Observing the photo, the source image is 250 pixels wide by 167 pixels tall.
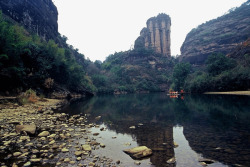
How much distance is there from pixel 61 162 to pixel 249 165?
16.7 feet

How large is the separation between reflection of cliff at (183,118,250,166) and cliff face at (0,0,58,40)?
62467mm

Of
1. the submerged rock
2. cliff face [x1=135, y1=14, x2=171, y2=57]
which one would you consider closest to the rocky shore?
the submerged rock

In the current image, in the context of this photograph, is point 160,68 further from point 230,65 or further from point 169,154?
point 169,154

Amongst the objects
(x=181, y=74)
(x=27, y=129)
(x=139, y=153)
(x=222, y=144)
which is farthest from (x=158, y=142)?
(x=181, y=74)

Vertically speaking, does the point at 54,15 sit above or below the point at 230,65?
above

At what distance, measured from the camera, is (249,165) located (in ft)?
13.5

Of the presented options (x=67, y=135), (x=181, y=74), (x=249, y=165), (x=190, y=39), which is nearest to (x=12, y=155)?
(x=67, y=135)

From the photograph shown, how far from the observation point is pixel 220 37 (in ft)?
338

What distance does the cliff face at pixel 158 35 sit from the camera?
5340 inches

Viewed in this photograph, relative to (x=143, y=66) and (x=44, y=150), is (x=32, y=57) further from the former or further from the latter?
(x=143, y=66)

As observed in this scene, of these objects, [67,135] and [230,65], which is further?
[230,65]

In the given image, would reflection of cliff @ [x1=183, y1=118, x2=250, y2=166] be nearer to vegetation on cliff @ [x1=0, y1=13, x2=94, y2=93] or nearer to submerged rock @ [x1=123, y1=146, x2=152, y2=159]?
submerged rock @ [x1=123, y1=146, x2=152, y2=159]

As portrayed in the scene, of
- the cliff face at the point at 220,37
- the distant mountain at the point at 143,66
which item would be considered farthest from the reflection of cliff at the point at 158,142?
the cliff face at the point at 220,37

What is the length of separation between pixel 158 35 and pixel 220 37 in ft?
163
